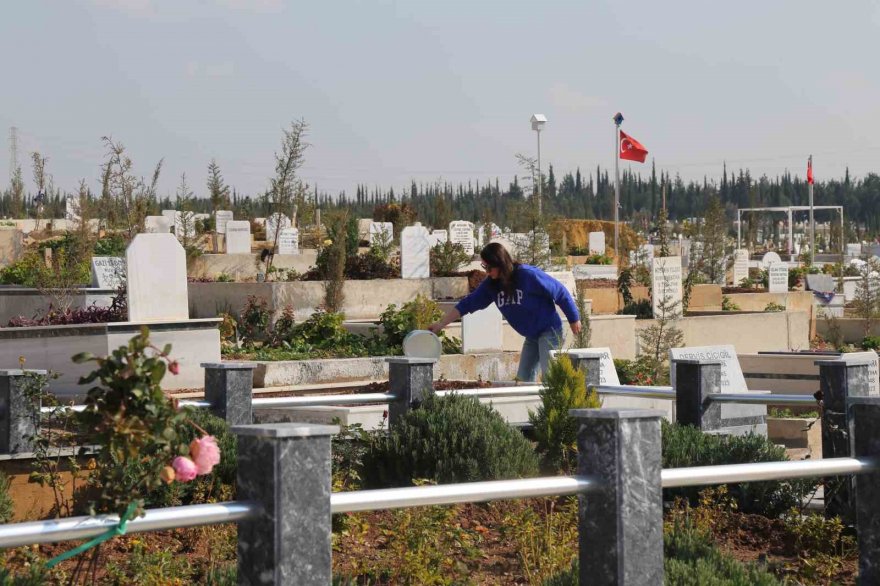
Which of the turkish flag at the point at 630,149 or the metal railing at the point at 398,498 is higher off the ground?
the turkish flag at the point at 630,149

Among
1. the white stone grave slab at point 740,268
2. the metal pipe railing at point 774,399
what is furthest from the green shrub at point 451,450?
the white stone grave slab at point 740,268

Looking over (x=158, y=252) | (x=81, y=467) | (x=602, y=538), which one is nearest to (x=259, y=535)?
(x=602, y=538)

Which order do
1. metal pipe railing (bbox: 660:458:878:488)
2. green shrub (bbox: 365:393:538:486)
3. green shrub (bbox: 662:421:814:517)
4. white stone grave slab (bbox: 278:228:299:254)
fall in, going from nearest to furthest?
metal pipe railing (bbox: 660:458:878:488) → green shrub (bbox: 662:421:814:517) → green shrub (bbox: 365:393:538:486) → white stone grave slab (bbox: 278:228:299:254)

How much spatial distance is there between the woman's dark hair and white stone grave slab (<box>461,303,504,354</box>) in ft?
15.1

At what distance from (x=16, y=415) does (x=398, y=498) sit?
4886mm

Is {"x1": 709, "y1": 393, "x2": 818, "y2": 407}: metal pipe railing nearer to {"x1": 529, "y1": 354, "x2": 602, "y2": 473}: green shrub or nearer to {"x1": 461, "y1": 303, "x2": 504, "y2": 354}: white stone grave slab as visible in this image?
{"x1": 529, "y1": 354, "x2": 602, "y2": 473}: green shrub

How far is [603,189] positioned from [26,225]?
381 feet

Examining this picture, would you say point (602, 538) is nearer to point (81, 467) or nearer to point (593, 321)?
point (81, 467)

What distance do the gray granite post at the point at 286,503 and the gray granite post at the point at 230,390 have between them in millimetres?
4804

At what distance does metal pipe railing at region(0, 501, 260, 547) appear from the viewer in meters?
3.16

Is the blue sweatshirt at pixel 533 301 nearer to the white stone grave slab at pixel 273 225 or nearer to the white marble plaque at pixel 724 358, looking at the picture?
the white marble plaque at pixel 724 358

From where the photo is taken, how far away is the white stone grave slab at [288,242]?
3020 centimetres

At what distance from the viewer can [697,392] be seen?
9.14 metres

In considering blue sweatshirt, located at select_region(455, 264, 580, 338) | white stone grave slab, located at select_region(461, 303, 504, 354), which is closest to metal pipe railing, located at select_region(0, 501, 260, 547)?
blue sweatshirt, located at select_region(455, 264, 580, 338)
